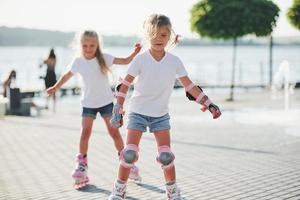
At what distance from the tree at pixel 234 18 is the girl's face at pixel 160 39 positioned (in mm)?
13179

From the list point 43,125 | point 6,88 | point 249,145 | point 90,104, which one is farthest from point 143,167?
point 6,88

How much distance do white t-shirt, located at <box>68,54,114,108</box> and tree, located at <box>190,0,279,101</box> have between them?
1229 cm

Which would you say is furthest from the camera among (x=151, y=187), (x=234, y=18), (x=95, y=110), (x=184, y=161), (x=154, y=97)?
(x=234, y=18)

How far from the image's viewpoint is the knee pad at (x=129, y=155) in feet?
13.7

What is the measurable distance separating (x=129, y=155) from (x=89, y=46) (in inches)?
60.2

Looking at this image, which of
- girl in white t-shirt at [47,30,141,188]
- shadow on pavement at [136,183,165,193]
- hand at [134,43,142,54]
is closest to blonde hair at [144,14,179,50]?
hand at [134,43,142,54]

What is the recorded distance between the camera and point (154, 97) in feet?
13.9

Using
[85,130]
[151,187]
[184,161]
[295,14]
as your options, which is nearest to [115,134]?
[85,130]

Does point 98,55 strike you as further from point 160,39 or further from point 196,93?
point 196,93

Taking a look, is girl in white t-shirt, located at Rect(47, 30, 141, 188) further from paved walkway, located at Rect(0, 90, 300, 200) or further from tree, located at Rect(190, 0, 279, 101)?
tree, located at Rect(190, 0, 279, 101)

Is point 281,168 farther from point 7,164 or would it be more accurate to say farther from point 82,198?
point 7,164

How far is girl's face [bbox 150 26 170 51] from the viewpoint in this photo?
4.14 metres

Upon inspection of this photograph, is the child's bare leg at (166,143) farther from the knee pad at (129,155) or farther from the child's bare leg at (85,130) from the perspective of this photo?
the child's bare leg at (85,130)

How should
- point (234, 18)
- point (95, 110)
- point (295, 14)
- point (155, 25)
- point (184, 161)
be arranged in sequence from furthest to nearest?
point (295, 14) < point (234, 18) < point (184, 161) < point (95, 110) < point (155, 25)
